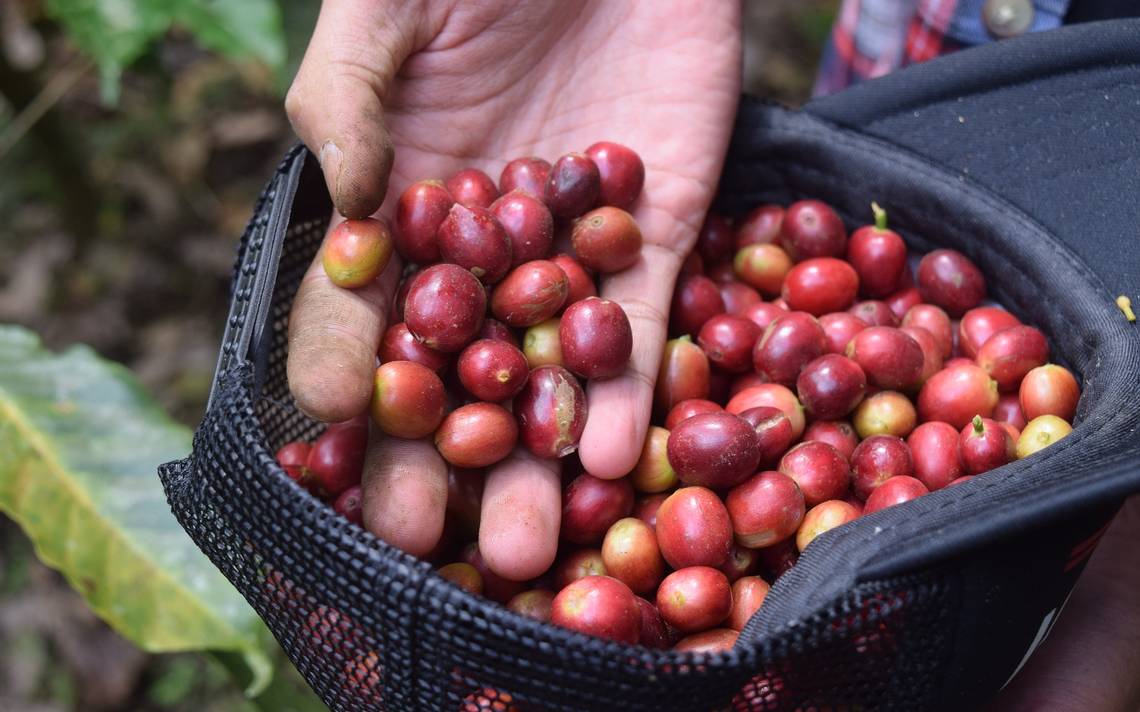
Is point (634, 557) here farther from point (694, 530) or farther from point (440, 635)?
point (440, 635)

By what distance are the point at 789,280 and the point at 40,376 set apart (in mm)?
1745

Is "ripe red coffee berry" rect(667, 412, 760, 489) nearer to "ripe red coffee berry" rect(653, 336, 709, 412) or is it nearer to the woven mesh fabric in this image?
"ripe red coffee berry" rect(653, 336, 709, 412)

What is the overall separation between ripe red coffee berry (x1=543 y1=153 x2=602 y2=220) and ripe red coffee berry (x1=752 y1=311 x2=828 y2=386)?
1.60 feet

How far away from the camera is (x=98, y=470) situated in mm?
2197

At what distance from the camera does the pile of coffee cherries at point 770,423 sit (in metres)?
1.78

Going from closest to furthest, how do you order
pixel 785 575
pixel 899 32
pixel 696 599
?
pixel 785 575 → pixel 696 599 → pixel 899 32

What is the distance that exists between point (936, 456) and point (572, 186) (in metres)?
0.91

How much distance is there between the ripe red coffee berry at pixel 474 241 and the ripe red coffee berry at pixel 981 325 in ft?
3.36

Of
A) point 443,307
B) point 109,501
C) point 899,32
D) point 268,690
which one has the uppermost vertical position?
point 899,32

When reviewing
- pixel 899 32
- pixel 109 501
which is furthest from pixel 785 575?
pixel 899 32

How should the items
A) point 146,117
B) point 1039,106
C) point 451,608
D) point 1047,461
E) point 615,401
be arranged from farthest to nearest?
point 146,117 < point 1039,106 < point 615,401 < point 1047,461 < point 451,608

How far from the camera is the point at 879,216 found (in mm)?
2305

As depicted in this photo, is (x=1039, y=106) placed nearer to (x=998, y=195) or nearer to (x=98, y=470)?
(x=998, y=195)

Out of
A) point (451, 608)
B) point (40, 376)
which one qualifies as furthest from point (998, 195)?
point (40, 376)
